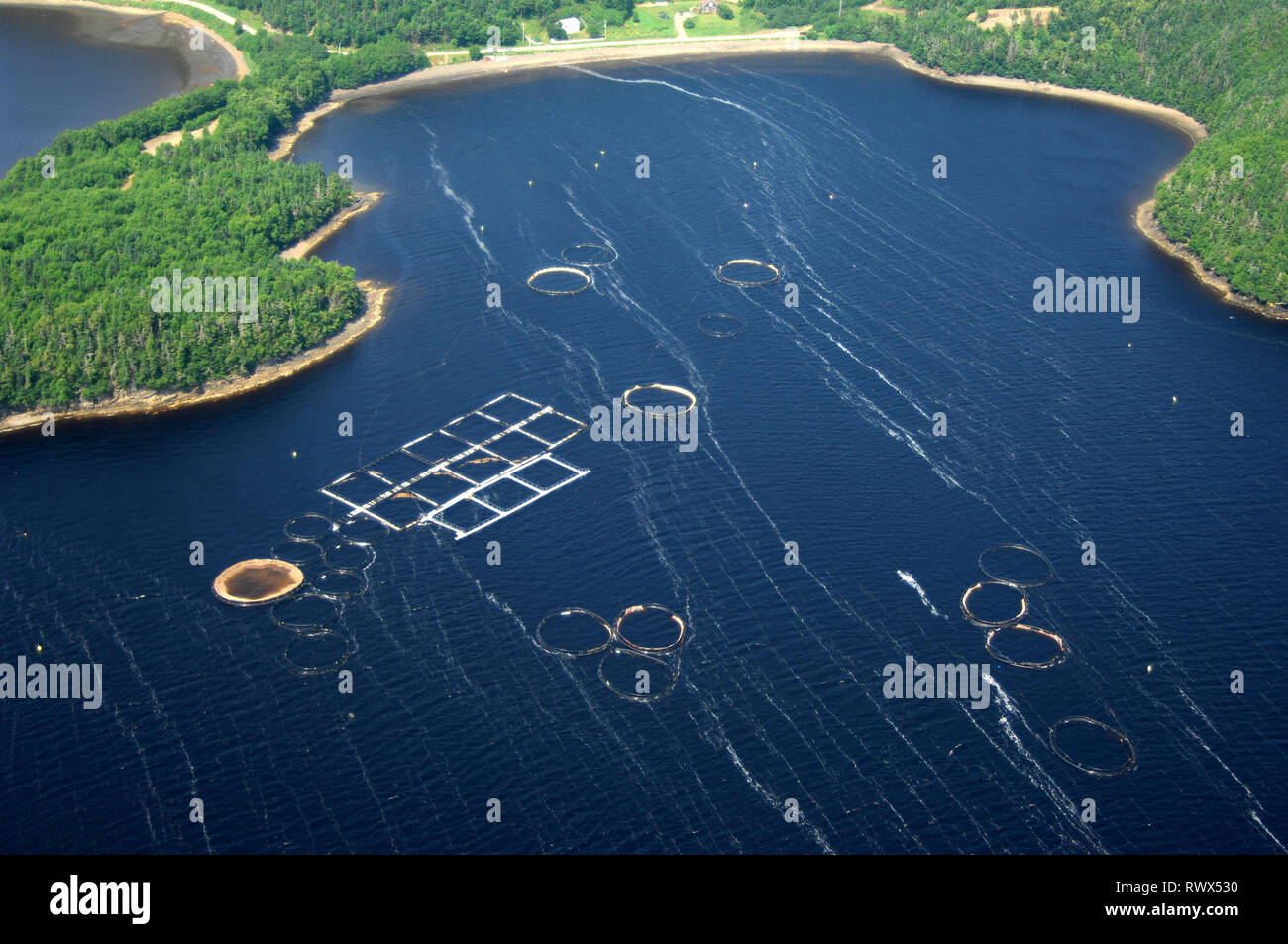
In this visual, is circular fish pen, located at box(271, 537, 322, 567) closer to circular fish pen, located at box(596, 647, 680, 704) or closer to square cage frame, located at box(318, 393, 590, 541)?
square cage frame, located at box(318, 393, 590, 541)

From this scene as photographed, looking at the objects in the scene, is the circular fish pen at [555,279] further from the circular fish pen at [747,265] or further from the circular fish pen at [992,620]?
the circular fish pen at [992,620]

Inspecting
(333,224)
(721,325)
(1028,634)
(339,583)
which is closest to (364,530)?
(339,583)

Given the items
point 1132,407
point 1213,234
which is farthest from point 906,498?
point 1213,234

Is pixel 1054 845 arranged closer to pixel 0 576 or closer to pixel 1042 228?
pixel 0 576

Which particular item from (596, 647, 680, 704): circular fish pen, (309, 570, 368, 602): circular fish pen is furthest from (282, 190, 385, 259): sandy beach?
(596, 647, 680, 704): circular fish pen

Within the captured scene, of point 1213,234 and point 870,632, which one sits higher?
point 1213,234

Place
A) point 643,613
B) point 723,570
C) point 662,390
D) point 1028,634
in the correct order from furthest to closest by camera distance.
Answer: point 662,390
point 723,570
point 643,613
point 1028,634

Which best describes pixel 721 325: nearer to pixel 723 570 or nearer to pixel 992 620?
pixel 723 570
